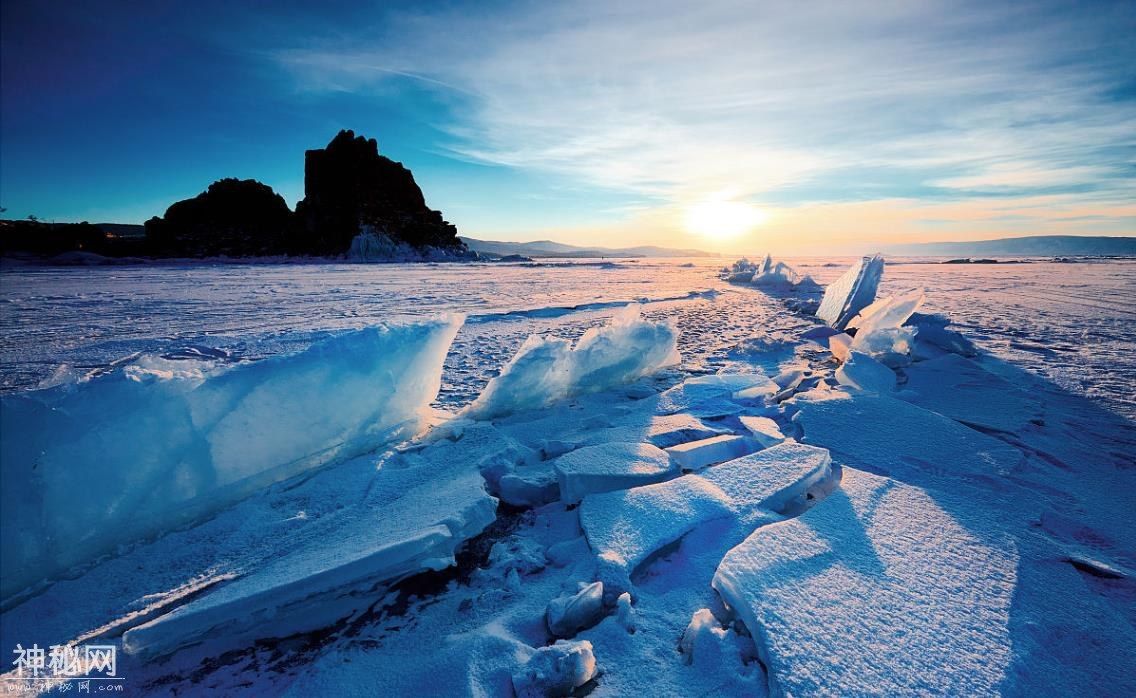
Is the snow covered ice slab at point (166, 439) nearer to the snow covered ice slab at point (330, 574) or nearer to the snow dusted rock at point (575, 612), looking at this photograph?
the snow covered ice slab at point (330, 574)

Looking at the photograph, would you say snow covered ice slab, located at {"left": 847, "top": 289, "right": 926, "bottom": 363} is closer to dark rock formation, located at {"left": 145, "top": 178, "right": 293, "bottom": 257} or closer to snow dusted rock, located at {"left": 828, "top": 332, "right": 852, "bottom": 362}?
snow dusted rock, located at {"left": 828, "top": 332, "right": 852, "bottom": 362}

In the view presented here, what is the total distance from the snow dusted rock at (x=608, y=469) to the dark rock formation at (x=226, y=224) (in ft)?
122

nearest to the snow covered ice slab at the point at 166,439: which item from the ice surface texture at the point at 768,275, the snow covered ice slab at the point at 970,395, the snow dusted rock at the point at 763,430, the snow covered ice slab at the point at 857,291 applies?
the snow dusted rock at the point at 763,430

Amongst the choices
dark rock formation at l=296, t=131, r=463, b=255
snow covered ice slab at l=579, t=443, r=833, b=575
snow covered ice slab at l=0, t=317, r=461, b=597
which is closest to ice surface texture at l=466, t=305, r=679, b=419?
snow covered ice slab at l=0, t=317, r=461, b=597

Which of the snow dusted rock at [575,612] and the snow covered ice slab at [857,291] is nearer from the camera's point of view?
the snow dusted rock at [575,612]

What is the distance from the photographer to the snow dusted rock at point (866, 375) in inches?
97.0

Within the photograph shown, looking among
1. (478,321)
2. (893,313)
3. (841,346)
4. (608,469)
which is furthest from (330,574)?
(478,321)

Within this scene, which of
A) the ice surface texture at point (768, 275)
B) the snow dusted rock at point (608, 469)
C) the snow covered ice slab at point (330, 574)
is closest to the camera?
the snow covered ice slab at point (330, 574)

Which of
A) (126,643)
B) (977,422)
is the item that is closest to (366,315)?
(126,643)

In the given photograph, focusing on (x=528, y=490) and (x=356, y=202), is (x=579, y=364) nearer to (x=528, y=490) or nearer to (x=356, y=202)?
(x=528, y=490)

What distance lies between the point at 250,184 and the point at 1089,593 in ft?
148

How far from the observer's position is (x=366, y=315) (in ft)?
18.2

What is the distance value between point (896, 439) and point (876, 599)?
3.39 feet

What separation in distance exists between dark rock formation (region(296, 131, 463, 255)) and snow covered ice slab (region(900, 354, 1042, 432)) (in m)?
33.5
